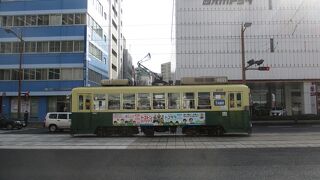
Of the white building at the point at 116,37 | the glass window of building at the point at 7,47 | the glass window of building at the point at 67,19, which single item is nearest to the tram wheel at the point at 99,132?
the glass window of building at the point at 67,19

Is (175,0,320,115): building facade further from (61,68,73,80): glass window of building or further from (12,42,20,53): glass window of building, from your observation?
(12,42,20,53): glass window of building

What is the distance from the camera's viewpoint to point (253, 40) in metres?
56.5

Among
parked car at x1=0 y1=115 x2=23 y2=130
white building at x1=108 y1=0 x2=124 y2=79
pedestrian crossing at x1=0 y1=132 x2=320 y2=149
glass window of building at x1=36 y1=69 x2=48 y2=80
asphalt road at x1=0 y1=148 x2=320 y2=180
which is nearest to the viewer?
asphalt road at x1=0 y1=148 x2=320 y2=180

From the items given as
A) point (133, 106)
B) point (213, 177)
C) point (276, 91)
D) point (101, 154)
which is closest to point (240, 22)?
point (276, 91)

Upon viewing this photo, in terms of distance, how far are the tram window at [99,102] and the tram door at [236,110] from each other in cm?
738

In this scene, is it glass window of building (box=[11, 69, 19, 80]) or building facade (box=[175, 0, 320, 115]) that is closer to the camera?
building facade (box=[175, 0, 320, 115])

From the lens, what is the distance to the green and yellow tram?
25547mm

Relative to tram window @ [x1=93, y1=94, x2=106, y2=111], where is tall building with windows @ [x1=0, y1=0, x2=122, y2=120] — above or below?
above

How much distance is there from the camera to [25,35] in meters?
57.4

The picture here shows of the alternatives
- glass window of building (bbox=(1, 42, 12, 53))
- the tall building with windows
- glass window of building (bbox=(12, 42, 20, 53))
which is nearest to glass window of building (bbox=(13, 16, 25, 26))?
the tall building with windows

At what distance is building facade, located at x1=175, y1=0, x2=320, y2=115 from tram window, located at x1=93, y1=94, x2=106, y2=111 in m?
31.4

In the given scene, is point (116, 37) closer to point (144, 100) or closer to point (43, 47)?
point (43, 47)

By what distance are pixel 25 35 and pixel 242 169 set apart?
50.1 meters

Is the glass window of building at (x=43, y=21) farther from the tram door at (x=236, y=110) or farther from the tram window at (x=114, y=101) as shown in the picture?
the tram door at (x=236, y=110)
